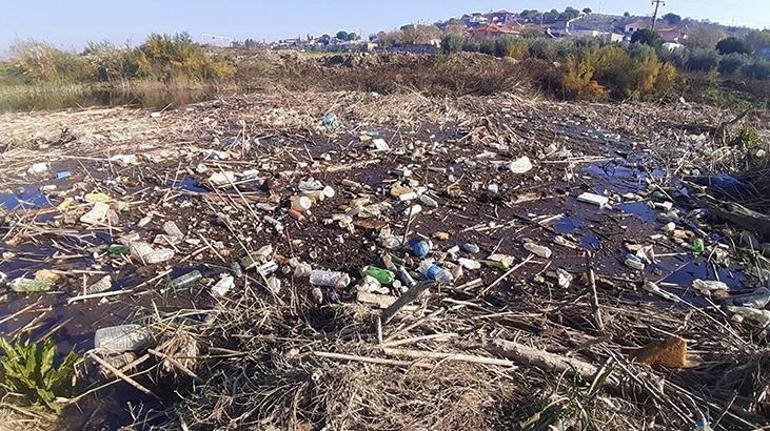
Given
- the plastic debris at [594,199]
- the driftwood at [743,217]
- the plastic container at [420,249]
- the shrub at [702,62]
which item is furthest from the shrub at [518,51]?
the plastic container at [420,249]

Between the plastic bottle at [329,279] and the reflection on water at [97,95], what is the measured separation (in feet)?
27.4

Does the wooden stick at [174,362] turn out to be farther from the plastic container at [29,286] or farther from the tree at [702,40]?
the tree at [702,40]

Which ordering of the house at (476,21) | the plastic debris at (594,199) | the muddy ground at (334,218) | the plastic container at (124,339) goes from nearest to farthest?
the plastic container at (124,339) → the muddy ground at (334,218) → the plastic debris at (594,199) → the house at (476,21)

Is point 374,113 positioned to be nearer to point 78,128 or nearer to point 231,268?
point 78,128

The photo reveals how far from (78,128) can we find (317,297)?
670cm

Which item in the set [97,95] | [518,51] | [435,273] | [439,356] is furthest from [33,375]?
[518,51]

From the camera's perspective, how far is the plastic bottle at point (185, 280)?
310cm

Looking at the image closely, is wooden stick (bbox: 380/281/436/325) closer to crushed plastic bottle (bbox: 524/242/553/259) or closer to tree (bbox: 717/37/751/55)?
crushed plastic bottle (bbox: 524/242/553/259)

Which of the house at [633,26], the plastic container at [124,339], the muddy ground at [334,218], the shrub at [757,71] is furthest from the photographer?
the house at [633,26]

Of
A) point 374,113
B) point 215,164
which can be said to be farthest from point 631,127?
point 215,164

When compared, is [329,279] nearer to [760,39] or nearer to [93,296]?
[93,296]

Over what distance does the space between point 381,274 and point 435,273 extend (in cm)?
42

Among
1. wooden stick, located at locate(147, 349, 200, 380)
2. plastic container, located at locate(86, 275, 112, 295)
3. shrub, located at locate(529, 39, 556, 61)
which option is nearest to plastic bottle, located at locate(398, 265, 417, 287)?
wooden stick, located at locate(147, 349, 200, 380)

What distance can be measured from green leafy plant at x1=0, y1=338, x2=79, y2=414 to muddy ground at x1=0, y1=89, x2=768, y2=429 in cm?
14
